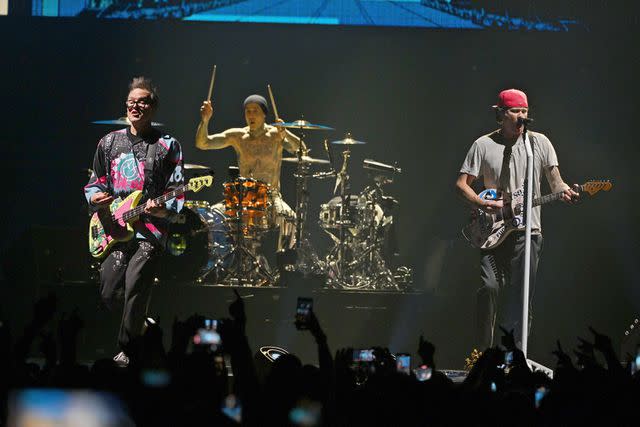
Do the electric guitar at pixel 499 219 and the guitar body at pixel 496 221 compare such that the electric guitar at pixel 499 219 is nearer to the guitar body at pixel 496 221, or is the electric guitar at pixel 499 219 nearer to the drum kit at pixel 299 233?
the guitar body at pixel 496 221

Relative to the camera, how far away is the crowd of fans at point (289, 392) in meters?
A: 2.29

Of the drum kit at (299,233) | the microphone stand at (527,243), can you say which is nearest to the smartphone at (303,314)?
the microphone stand at (527,243)

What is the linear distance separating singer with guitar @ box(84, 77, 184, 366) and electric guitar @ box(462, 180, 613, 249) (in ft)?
7.65

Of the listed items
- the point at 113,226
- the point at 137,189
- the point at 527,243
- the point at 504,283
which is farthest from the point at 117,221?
the point at 504,283

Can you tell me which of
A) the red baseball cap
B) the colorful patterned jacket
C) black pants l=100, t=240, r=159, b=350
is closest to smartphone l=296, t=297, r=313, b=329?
black pants l=100, t=240, r=159, b=350

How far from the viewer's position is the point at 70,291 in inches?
322

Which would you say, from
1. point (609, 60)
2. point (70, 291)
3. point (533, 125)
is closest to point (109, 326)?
point (70, 291)

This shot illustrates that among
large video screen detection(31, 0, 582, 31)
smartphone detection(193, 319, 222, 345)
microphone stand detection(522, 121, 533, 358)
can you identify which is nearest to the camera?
smartphone detection(193, 319, 222, 345)

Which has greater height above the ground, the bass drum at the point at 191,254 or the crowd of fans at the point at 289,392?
the crowd of fans at the point at 289,392

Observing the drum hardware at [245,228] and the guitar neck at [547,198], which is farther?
the drum hardware at [245,228]

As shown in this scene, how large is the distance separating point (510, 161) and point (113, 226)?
9.70 feet

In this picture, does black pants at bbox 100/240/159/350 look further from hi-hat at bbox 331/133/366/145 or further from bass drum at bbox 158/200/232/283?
hi-hat at bbox 331/133/366/145

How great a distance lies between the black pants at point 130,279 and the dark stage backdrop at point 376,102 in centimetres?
391

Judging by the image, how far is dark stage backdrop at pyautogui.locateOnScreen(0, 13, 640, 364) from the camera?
982cm
